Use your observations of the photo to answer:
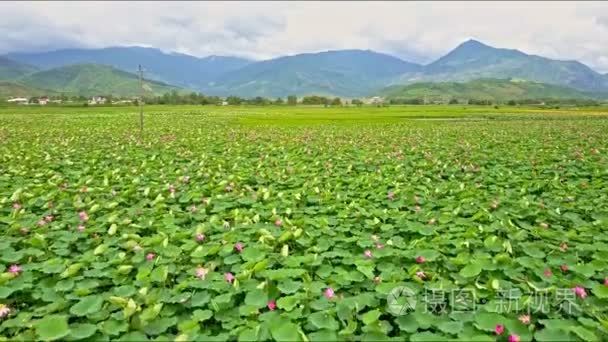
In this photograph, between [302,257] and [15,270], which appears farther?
[302,257]

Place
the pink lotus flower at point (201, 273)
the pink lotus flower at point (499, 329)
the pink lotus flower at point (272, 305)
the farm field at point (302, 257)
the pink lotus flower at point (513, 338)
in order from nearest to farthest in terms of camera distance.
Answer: the pink lotus flower at point (513, 338)
the pink lotus flower at point (499, 329)
the farm field at point (302, 257)
the pink lotus flower at point (272, 305)
the pink lotus flower at point (201, 273)

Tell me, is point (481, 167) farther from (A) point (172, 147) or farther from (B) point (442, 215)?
(A) point (172, 147)

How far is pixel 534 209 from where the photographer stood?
6.66 m

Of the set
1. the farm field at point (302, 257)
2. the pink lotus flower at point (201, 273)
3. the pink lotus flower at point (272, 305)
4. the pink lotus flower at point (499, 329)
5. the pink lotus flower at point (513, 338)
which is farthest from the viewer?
the pink lotus flower at point (201, 273)

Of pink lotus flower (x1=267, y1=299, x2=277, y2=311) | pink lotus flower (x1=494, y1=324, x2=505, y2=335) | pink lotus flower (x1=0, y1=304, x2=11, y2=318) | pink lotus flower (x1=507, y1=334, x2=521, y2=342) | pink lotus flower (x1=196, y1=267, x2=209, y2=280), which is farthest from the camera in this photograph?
pink lotus flower (x1=196, y1=267, x2=209, y2=280)

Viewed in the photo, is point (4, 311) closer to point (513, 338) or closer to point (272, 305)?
point (272, 305)

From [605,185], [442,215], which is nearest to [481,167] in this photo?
[605,185]

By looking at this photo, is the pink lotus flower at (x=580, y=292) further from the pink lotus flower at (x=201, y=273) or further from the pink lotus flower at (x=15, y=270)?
the pink lotus flower at (x=15, y=270)

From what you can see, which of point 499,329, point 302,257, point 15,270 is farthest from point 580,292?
point 15,270

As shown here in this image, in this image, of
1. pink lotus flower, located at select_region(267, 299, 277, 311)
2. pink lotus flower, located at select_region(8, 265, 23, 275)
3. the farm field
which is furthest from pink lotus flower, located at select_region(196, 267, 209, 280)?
pink lotus flower, located at select_region(8, 265, 23, 275)

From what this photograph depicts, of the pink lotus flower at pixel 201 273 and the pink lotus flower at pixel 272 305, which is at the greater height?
the pink lotus flower at pixel 201 273

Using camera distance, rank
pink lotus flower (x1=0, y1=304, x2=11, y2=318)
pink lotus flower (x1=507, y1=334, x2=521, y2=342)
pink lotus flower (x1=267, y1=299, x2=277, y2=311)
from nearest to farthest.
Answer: pink lotus flower (x1=507, y1=334, x2=521, y2=342) < pink lotus flower (x1=0, y1=304, x2=11, y2=318) < pink lotus flower (x1=267, y1=299, x2=277, y2=311)

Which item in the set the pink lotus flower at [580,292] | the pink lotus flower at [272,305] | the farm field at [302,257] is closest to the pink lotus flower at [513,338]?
the farm field at [302,257]

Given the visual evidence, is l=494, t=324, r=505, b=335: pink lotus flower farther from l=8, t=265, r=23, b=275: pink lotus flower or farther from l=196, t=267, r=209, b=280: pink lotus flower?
l=8, t=265, r=23, b=275: pink lotus flower
